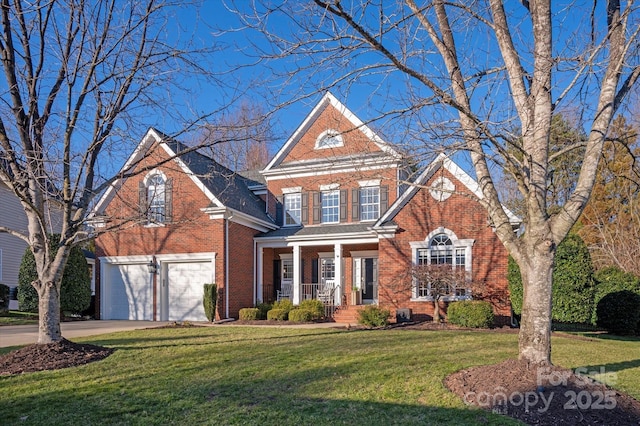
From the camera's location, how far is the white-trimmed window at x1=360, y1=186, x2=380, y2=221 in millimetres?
19516

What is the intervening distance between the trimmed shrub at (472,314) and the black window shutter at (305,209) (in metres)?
8.17

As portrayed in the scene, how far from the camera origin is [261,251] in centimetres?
1984

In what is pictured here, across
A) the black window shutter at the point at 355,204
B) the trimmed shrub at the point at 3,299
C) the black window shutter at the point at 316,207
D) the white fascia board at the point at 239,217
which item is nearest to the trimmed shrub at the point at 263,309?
the white fascia board at the point at 239,217

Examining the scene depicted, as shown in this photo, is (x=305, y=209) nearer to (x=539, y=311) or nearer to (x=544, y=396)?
(x=539, y=311)

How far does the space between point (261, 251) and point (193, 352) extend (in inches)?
411

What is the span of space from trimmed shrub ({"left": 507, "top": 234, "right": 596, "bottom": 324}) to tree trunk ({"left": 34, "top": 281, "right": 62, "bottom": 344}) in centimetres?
1290

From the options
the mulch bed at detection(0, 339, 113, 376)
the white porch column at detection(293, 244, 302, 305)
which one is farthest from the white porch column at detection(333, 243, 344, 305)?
the mulch bed at detection(0, 339, 113, 376)

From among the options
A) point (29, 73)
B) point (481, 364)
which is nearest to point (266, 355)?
point (481, 364)

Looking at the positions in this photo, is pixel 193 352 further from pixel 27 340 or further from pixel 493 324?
pixel 493 324

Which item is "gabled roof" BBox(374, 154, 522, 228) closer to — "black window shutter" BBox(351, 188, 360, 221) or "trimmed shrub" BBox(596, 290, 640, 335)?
"black window shutter" BBox(351, 188, 360, 221)

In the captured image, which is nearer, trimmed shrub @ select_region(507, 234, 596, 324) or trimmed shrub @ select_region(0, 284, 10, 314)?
trimmed shrub @ select_region(507, 234, 596, 324)

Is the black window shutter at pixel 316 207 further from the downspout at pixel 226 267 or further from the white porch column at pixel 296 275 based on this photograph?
the downspout at pixel 226 267

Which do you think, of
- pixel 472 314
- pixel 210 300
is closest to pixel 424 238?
pixel 472 314

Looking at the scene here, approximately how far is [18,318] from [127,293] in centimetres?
400
